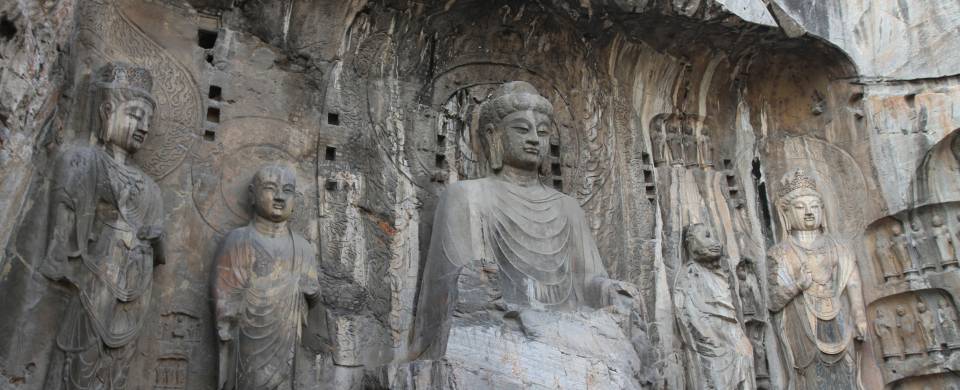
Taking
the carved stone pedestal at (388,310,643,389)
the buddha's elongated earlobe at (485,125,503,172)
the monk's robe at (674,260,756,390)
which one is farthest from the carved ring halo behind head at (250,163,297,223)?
the monk's robe at (674,260,756,390)

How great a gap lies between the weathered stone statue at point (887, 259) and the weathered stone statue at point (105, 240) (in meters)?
5.52

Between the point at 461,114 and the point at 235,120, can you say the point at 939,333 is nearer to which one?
the point at 461,114

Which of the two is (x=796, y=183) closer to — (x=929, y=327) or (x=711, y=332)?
(x=929, y=327)

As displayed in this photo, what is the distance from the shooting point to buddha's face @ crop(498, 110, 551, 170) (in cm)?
730

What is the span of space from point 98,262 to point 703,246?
437 centimetres

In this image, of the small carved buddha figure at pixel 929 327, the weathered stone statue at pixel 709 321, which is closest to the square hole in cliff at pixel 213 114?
the weathered stone statue at pixel 709 321

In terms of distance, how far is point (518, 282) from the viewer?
6855 millimetres

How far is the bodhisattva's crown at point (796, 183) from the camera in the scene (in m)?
8.42

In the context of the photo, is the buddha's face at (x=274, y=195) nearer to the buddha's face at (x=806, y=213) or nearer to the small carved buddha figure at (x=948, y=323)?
the buddha's face at (x=806, y=213)

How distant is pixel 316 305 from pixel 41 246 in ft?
5.79

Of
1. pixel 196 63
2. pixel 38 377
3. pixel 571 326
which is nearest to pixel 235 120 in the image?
pixel 196 63

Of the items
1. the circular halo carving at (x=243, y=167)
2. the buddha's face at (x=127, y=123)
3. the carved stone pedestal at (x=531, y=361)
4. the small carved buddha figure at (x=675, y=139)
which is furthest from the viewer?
the small carved buddha figure at (x=675, y=139)

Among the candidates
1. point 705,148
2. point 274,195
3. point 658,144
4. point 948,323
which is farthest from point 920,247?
point 274,195

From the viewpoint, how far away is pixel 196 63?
7.27m
